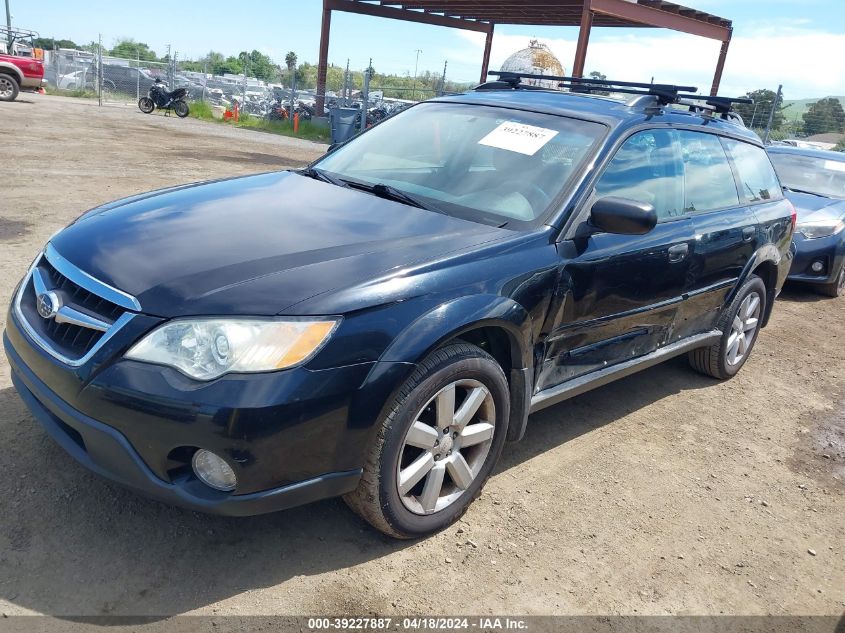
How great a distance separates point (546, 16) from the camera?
68.7 ft

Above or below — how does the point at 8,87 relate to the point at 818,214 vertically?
below

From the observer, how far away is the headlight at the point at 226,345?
2213 millimetres

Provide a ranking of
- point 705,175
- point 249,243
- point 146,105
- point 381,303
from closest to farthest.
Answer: point 381,303 < point 249,243 < point 705,175 < point 146,105

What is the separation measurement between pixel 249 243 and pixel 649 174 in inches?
86.2

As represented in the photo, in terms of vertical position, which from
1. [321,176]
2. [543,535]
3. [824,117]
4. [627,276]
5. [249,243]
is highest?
[824,117]

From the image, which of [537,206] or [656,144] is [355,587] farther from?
[656,144]

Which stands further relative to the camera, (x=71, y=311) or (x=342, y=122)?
(x=342, y=122)

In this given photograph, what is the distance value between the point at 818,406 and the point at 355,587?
3774 millimetres

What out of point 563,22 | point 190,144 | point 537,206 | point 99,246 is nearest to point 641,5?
point 563,22

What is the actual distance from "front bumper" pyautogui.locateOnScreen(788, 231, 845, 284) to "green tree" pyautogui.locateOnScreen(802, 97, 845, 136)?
15.7 metres

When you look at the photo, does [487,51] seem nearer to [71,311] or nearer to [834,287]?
[834,287]

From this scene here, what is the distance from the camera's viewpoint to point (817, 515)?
3.44 m

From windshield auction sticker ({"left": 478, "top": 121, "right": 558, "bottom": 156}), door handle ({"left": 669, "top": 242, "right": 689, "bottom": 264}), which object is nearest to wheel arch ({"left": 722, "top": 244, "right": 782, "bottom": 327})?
door handle ({"left": 669, "top": 242, "right": 689, "bottom": 264})

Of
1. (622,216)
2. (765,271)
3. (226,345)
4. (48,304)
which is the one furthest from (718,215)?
(48,304)
